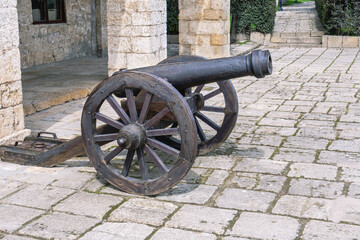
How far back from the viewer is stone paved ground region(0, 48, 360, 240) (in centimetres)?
342

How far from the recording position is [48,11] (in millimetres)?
11172

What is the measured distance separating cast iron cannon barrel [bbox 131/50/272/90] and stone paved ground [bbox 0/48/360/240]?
2.88 ft

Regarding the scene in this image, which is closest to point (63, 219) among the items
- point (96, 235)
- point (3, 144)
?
point (96, 235)

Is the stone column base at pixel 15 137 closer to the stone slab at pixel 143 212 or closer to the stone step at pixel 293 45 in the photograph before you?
the stone slab at pixel 143 212

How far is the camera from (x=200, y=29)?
36.7ft

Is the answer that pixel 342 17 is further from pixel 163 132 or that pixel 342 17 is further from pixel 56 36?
pixel 163 132

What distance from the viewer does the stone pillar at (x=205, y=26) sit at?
36.4ft

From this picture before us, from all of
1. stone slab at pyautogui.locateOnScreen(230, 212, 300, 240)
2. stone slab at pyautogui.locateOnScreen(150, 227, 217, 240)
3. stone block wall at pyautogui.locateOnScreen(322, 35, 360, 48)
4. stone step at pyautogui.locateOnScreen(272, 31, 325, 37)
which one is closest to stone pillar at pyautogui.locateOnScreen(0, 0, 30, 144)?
stone slab at pyautogui.locateOnScreen(150, 227, 217, 240)

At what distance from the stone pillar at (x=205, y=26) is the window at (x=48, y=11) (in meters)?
2.69

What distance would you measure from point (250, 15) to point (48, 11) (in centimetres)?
650

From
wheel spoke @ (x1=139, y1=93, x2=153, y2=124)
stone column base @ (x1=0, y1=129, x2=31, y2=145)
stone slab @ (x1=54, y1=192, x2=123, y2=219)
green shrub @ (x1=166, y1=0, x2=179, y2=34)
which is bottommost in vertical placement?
stone slab @ (x1=54, y1=192, x2=123, y2=219)

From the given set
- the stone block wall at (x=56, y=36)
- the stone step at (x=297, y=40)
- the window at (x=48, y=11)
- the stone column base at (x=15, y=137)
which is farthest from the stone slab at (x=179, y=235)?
the stone step at (x=297, y=40)

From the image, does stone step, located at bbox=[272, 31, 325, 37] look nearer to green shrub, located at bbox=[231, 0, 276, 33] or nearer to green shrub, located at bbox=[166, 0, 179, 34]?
green shrub, located at bbox=[231, 0, 276, 33]

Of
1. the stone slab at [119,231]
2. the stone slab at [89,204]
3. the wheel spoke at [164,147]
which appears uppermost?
the wheel spoke at [164,147]
